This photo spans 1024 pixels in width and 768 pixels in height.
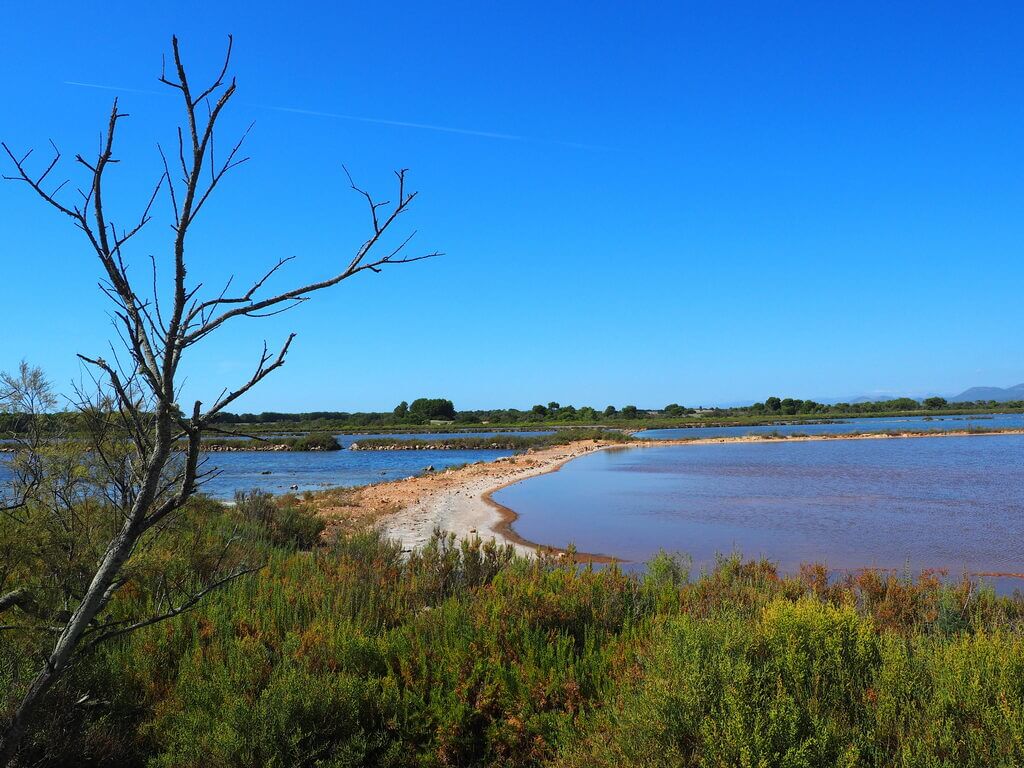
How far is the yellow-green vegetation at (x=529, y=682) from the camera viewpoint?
10.1ft

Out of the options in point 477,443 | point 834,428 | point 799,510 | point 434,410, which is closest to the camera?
point 799,510

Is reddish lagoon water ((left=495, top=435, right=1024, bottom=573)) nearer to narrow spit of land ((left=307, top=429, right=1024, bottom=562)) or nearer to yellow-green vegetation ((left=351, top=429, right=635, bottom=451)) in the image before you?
narrow spit of land ((left=307, top=429, right=1024, bottom=562))

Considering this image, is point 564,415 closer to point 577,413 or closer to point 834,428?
point 577,413

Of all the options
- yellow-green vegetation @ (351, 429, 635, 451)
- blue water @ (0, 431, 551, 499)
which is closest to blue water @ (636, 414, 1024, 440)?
yellow-green vegetation @ (351, 429, 635, 451)

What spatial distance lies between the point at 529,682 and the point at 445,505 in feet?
53.5

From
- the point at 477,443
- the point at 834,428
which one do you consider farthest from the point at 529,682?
the point at 834,428

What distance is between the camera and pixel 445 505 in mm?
20438

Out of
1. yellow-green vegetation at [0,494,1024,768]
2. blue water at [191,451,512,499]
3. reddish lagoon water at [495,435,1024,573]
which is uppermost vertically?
yellow-green vegetation at [0,494,1024,768]

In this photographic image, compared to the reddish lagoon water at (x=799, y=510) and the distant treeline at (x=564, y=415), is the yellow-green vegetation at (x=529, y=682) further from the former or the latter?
the distant treeline at (x=564, y=415)

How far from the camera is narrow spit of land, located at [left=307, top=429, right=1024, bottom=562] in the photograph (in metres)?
15.0

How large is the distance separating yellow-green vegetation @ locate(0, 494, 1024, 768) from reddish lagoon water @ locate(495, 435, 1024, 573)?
6.19 metres

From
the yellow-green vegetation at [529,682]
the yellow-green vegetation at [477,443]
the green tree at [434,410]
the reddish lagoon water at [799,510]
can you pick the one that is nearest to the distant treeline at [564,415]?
the green tree at [434,410]

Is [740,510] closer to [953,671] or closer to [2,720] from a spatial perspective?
[953,671]

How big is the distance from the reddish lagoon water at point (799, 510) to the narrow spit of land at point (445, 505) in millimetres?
844
